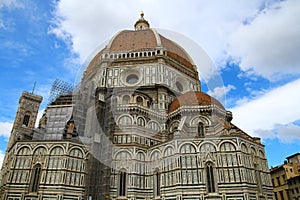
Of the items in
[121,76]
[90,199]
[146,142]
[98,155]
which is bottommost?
[90,199]

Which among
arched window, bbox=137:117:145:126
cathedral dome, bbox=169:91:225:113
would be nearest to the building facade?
cathedral dome, bbox=169:91:225:113

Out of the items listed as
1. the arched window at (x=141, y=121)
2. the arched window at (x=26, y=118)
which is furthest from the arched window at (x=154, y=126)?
the arched window at (x=26, y=118)

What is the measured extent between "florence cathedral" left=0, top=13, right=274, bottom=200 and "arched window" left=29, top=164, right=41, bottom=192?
9 centimetres

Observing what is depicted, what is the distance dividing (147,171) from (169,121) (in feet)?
22.7

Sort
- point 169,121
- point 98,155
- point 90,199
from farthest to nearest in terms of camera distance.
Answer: point 169,121
point 98,155
point 90,199

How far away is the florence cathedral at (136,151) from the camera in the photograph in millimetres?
22125

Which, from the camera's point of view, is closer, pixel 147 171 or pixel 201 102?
pixel 147 171

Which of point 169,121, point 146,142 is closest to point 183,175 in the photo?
point 146,142

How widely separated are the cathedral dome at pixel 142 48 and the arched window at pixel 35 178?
18656 mm

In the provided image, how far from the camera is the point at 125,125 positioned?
89.6 ft

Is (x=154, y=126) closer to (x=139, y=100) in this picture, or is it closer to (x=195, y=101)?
(x=139, y=100)

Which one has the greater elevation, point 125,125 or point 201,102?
point 201,102

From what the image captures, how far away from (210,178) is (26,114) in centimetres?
3427

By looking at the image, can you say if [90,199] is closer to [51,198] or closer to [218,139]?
[51,198]
